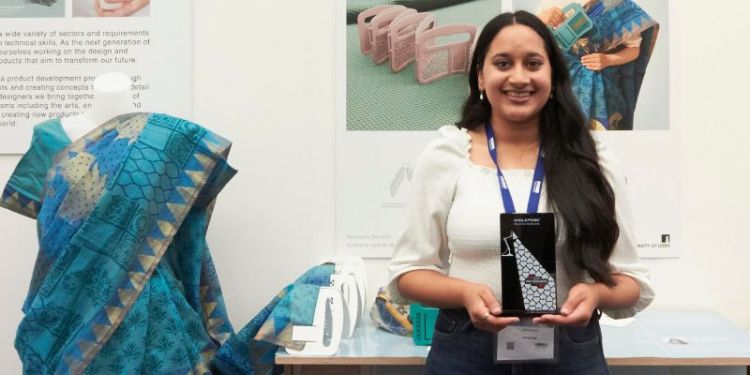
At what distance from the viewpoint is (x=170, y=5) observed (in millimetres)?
2430

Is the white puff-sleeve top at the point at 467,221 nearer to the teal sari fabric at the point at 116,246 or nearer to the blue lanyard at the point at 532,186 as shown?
the blue lanyard at the point at 532,186

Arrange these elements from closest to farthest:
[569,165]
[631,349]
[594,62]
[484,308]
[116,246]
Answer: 1. [484,308]
2. [569,165]
3. [116,246]
4. [631,349]
5. [594,62]

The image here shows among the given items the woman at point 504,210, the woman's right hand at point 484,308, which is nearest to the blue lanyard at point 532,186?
the woman at point 504,210

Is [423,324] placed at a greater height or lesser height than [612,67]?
lesser

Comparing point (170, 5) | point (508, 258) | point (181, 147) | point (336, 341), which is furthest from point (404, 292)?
point (170, 5)

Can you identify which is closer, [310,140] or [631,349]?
[631,349]

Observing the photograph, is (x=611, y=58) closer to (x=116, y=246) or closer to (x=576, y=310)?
(x=576, y=310)

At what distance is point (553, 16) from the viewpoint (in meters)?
2.40

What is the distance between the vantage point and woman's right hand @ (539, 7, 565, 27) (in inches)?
94.3

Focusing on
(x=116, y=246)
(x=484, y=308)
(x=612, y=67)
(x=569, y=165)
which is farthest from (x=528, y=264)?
(x=612, y=67)

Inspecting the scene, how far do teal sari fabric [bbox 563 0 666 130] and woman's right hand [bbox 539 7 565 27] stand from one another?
0.09 m

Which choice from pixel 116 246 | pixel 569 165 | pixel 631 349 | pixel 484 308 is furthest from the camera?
pixel 631 349

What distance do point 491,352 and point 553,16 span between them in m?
1.41

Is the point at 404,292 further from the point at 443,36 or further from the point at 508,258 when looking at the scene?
the point at 443,36
